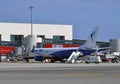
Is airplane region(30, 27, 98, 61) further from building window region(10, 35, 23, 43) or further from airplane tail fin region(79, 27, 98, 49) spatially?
Result: building window region(10, 35, 23, 43)

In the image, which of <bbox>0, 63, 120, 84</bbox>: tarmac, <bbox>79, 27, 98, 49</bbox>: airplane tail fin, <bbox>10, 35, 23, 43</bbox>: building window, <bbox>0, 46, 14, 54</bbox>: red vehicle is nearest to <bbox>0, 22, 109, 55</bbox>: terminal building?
<bbox>10, 35, 23, 43</bbox>: building window

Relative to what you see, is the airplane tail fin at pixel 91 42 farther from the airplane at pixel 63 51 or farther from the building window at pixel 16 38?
the building window at pixel 16 38

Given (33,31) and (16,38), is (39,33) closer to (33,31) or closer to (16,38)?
(33,31)

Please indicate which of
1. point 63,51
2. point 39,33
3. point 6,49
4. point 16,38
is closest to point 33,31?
point 39,33

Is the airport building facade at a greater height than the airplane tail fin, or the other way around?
the airport building facade

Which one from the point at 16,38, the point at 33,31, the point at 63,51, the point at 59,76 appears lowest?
the point at 59,76

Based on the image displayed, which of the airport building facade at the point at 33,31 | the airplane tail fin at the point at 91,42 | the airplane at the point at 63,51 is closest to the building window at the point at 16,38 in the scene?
the airport building facade at the point at 33,31

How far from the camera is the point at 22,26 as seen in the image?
16012cm

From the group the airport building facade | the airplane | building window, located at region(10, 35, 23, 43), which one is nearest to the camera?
the airplane

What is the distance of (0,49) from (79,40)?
50.0m

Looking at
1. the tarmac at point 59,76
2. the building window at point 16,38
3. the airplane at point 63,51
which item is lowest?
the tarmac at point 59,76

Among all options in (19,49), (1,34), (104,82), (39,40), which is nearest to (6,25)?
(1,34)

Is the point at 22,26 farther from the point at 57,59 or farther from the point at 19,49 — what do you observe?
the point at 57,59

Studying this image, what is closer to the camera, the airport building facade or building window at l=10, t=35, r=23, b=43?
the airport building facade
